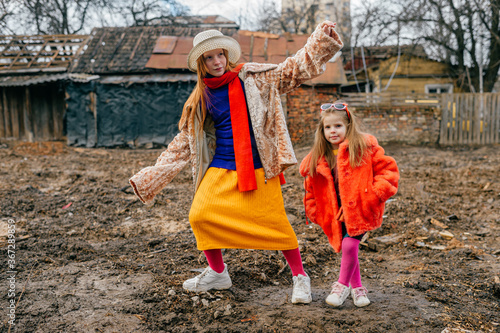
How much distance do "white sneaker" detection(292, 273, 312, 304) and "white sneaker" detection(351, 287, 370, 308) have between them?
1.01 ft

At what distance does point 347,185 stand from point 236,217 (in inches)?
30.7

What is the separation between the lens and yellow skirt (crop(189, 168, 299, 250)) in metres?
2.65

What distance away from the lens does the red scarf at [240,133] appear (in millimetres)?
2625

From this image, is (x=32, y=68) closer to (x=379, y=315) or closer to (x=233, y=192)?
(x=233, y=192)

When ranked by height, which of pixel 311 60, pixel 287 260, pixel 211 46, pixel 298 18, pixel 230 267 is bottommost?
pixel 230 267

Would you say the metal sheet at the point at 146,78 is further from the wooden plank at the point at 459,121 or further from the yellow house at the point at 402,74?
the yellow house at the point at 402,74

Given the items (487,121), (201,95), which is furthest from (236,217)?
(487,121)

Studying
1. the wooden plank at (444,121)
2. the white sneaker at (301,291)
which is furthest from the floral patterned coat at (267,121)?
the wooden plank at (444,121)

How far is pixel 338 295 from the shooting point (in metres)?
2.68

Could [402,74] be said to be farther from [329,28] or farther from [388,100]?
[329,28]

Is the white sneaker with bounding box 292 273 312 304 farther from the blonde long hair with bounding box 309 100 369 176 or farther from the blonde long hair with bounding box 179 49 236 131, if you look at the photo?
the blonde long hair with bounding box 179 49 236 131

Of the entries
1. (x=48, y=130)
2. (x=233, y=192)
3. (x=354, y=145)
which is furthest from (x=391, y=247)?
(x=48, y=130)

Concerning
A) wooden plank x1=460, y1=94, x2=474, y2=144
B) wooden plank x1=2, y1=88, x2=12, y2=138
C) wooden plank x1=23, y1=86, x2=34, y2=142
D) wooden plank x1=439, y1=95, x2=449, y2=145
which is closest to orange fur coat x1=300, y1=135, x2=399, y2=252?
wooden plank x1=439, y1=95, x2=449, y2=145

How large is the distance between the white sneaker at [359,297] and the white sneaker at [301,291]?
0.31m
